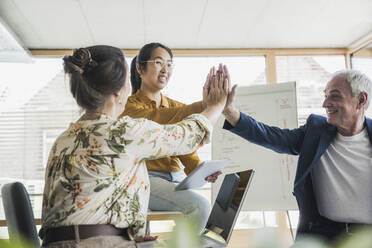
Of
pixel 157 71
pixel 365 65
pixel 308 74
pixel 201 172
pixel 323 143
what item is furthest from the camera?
pixel 308 74

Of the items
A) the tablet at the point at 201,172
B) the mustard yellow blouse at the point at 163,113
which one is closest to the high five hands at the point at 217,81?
the mustard yellow blouse at the point at 163,113

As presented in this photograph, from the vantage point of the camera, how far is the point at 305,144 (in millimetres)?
1890

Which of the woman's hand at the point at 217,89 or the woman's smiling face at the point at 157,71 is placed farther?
the woman's smiling face at the point at 157,71

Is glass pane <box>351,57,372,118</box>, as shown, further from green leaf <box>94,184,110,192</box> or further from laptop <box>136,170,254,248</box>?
A: green leaf <box>94,184,110,192</box>

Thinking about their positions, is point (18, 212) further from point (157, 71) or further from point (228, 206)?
point (157, 71)

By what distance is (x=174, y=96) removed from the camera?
15.7 feet

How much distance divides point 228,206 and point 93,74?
72cm

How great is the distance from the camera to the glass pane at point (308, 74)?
489cm

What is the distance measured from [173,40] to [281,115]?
6.07 ft

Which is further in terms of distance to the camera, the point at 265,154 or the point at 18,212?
the point at 265,154

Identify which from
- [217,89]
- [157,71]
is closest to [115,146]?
[217,89]

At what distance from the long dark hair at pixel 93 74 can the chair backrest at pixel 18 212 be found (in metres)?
0.36

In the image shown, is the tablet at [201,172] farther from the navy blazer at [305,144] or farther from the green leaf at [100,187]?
the green leaf at [100,187]

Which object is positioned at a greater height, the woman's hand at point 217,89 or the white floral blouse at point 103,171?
the woman's hand at point 217,89
